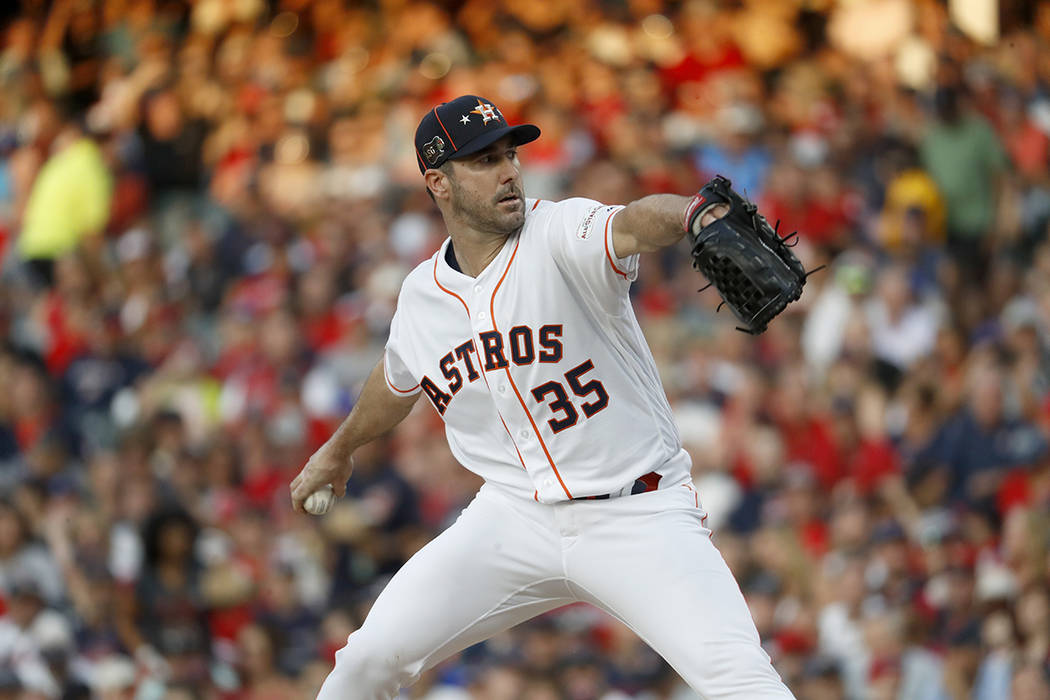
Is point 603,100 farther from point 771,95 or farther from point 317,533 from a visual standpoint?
point 317,533

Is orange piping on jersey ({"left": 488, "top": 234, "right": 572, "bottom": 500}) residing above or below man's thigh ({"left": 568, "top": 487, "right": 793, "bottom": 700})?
above

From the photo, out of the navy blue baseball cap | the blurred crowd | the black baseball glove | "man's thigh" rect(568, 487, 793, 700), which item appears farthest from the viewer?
the blurred crowd

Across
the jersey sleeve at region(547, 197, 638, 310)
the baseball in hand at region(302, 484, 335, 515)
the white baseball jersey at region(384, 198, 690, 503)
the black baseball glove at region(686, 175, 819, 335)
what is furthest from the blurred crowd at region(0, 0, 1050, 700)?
the black baseball glove at region(686, 175, 819, 335)

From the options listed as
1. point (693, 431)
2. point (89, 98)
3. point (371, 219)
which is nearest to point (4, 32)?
point (89, 98)

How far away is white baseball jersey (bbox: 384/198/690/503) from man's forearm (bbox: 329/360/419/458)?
1.17 ft

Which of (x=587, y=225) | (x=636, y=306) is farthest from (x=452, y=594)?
(x=636, y=306)

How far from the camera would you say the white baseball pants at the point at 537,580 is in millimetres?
3779

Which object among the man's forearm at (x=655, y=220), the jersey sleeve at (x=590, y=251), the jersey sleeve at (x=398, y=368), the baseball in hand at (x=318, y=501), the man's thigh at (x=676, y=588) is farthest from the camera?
the baseball in hand at (x=318, y=501)

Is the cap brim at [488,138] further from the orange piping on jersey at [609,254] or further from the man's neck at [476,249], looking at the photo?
the orange piping on jersey at [609,254]

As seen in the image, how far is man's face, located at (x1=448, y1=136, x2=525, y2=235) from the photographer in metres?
4.07

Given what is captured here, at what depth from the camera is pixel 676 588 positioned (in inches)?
147

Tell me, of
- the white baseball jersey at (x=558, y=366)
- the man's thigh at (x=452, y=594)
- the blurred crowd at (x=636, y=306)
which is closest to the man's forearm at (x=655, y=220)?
the white baseball jersey at (x=558, y=366)

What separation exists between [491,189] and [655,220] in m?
0.76

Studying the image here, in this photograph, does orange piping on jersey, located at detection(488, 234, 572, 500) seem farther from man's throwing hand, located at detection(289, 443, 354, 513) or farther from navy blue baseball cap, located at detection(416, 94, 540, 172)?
man's throwing hand, located at detection(289, 443, 354, 513)
